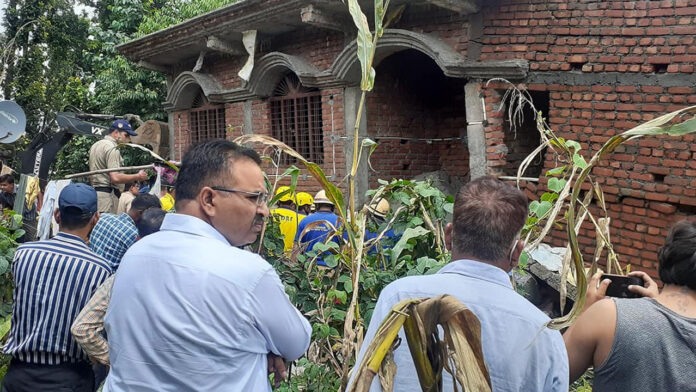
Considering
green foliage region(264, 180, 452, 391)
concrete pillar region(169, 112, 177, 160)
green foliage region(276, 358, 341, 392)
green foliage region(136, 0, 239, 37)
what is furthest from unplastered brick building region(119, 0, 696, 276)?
green foliage region(136, 0, 239, 37)

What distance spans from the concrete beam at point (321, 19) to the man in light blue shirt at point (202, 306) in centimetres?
668

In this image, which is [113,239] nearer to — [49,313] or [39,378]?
[49,313]

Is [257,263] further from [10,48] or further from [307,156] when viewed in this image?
[10,48]

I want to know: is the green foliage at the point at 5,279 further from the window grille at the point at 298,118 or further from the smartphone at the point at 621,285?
the window grille at the point at 298,118

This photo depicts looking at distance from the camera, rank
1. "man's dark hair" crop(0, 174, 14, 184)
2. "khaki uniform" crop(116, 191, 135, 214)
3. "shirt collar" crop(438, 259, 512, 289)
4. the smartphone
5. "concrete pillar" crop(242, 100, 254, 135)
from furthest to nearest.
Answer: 1. "concrete pillar" crop(242, 100, 254, 135)
2. "man's dark hair" crop(0, 174, 14, 184)
3. "khaki uniform" crop(116, 191, 135, 214)
4. the smartphone
5. "shirt collar" crop(438, 259, 512, 289)

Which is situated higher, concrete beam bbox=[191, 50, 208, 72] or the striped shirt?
concrete beam bbox=[191, 50, 208, 72]

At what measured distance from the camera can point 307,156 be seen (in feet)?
34.5

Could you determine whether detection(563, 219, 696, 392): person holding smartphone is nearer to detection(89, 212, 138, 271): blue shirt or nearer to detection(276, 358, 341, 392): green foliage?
detection(276, 358, 341, 392): green foliage

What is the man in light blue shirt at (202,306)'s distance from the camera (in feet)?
6.54

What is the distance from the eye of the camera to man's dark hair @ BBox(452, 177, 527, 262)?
2002mm

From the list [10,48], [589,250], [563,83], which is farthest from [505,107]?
[10,48]

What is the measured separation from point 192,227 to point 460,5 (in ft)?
20.0

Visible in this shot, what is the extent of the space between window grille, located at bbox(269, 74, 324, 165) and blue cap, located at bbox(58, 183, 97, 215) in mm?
6814

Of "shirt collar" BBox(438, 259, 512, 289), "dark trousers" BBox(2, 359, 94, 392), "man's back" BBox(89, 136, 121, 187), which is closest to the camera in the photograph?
"shirt collar" BBox(438, 259, 512, 289)
